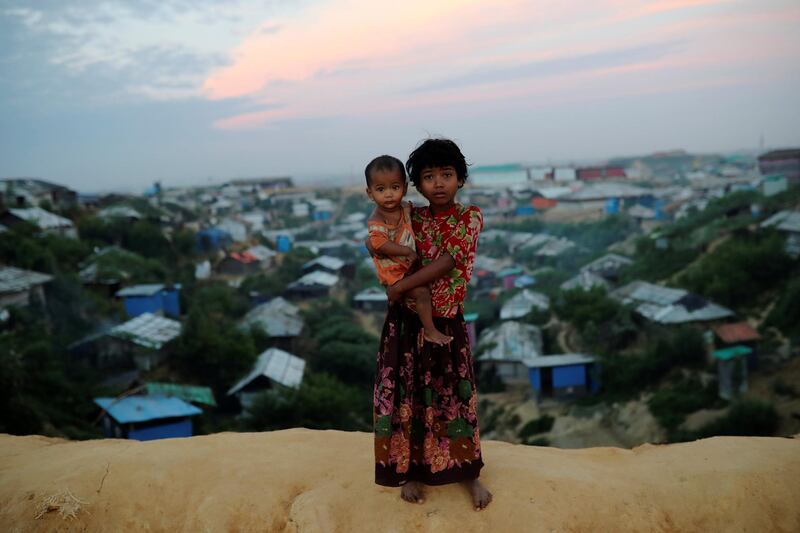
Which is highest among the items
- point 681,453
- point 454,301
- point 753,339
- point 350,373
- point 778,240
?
point 454,301

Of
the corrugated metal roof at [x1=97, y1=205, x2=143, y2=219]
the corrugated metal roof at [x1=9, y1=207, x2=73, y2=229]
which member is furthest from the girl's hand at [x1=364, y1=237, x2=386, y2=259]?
the corrugated metal roof at [x1=97, y1=205, x2=143, y2=219]

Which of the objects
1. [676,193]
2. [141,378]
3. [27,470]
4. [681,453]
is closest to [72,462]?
[27,470]

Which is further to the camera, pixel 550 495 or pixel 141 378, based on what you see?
pixel 141 378

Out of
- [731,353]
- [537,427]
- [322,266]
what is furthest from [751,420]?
[322,266]

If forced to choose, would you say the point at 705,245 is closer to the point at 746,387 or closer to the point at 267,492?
the point at 746,387

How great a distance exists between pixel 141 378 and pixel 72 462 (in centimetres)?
1295

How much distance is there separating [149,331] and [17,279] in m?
4.03

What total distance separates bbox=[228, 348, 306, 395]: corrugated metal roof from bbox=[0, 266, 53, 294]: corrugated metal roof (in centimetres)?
662

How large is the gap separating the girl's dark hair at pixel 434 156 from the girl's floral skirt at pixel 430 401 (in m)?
0.71

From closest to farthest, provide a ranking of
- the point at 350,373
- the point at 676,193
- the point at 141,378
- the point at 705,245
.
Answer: the point at 141,378
the point at 350,373
the point at 705,245
the point at 676,193

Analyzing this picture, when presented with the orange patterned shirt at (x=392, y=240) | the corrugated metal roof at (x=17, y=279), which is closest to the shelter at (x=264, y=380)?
the corrugated metal roof at (x=17, y=279)

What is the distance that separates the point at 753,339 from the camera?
13.9 m

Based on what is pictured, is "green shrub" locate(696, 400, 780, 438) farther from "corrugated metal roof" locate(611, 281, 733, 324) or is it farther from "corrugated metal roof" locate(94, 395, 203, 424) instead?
"corrugated metal roof" locate(94, 395, 203, 424)

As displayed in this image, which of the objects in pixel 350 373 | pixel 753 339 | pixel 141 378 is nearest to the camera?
pixel 753 339
